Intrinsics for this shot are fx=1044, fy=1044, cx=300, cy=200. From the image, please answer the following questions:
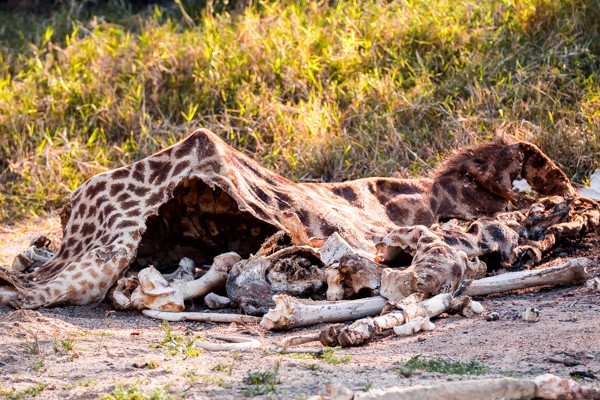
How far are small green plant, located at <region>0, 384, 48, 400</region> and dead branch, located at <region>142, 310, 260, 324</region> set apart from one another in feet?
4.34

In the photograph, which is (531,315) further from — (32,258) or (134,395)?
(32,258)

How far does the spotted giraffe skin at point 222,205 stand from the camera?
4.89 m

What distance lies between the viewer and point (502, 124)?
6.95m

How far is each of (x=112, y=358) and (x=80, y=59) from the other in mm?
5314

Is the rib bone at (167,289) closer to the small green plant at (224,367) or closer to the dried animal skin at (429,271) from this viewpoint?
the dried animal skin at (429,271)

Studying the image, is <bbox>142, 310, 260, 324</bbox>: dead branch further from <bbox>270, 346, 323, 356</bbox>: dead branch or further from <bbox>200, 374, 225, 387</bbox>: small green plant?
<bbox>200, 374, 225, 387</bbox>: small green plant

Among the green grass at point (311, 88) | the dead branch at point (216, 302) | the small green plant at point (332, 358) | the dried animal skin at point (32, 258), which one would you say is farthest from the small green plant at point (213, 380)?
the green grass at point (311, 88)

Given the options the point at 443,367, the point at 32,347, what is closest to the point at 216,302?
the point at 32,347

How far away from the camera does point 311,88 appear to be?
8023mm

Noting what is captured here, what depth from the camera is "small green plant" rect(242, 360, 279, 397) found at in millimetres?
3174

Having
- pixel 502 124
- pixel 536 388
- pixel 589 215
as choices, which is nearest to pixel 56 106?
pixel 502 124

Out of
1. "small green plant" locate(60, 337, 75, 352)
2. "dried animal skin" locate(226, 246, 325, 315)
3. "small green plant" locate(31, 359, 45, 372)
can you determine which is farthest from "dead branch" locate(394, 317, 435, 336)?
"small green plant" locate(31, 359, 45, 372)

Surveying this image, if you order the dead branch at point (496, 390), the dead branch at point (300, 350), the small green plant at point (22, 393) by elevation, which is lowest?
the dead branch at point (300, 350)

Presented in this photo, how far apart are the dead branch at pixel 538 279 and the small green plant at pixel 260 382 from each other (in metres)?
1.53
